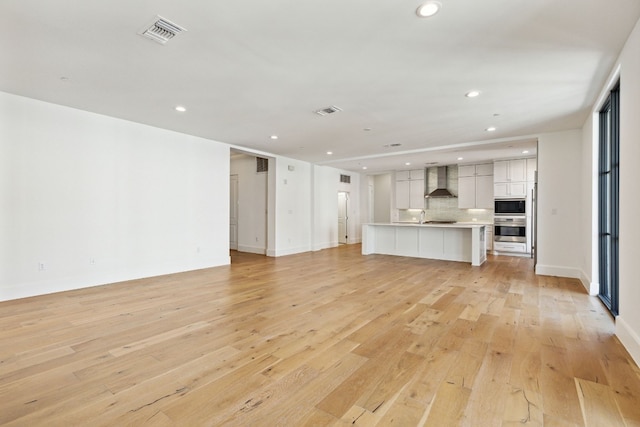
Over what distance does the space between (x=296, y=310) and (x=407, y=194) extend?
7625mm

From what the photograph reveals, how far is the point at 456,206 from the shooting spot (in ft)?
31.8

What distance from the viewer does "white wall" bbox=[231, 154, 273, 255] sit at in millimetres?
8438

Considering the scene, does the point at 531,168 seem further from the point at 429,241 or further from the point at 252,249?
the point at 252,249

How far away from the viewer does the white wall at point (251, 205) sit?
8.44 meters

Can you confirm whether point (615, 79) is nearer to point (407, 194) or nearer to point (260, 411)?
point (260, 411)

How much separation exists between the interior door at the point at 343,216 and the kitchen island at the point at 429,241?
2733 millimetres

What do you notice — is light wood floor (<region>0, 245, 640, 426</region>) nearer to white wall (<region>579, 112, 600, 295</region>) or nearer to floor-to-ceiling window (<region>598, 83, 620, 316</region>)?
floor-to-ceiling window (<region>598, 83, 620, 316</region>)

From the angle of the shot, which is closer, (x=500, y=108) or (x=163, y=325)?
(x=163, y=325)

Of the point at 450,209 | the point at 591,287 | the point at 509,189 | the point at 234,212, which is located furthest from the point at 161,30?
the point at 450,209

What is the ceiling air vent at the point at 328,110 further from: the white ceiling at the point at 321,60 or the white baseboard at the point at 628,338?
the white baseboard at the point at 628,338

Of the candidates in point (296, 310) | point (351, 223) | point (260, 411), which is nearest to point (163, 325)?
point (296, 310)

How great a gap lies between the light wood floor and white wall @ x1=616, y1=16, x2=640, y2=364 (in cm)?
24

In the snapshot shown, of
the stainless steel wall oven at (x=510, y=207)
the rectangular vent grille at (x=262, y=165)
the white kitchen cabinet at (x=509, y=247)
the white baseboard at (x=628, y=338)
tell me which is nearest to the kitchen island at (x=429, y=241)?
the white kitchen cabinet at (x=509, y=247)

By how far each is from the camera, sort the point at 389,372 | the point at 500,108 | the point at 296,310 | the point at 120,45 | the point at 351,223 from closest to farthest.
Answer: the point at 389,372 → the point at 120,45 → the point at 296,310 → the point at 500,108 → the point at 351,223
